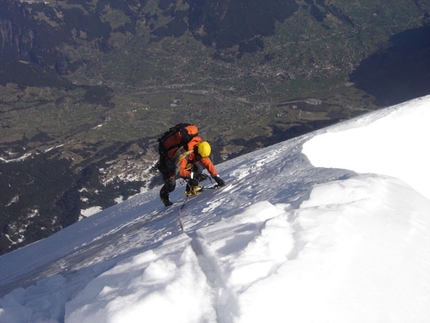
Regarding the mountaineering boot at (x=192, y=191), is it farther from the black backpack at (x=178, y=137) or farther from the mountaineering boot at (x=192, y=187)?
the black backpack at (x=178, y=137)

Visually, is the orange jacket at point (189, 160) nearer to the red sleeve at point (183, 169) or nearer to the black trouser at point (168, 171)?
the red sleeve at point (183, 169)

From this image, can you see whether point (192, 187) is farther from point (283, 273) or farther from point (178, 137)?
point (283, 273)

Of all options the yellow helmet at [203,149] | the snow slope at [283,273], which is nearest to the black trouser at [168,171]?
the yellow helmet at [203,149]

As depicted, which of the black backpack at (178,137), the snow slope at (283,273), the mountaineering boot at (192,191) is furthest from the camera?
the mountaineering boot at (192,191)

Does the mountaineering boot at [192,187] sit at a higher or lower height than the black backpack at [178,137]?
lower

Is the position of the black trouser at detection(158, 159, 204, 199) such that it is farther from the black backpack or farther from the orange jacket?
the black backpack

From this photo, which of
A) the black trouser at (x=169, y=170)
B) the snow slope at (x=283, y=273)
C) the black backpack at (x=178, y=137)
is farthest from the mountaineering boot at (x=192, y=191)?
the snow slope at (x=283, y=273)

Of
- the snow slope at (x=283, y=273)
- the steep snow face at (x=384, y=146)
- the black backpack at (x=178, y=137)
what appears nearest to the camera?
the snow slope at (x=283, y=273)

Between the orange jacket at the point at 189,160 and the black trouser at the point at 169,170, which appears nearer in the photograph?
the orange jacket at the point at 189,160

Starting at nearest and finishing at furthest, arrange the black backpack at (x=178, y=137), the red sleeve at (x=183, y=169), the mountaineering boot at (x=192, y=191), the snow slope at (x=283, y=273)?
the snow slope at (x=283, y=273) → the black backpack at (x=178, y=137) → the red sleeve at (x=183, y=169) → the mountaineering boot at (x=192, y=191)

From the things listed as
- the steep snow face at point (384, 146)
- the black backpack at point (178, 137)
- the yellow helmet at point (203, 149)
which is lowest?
the steep snow face at point (384, 146)
